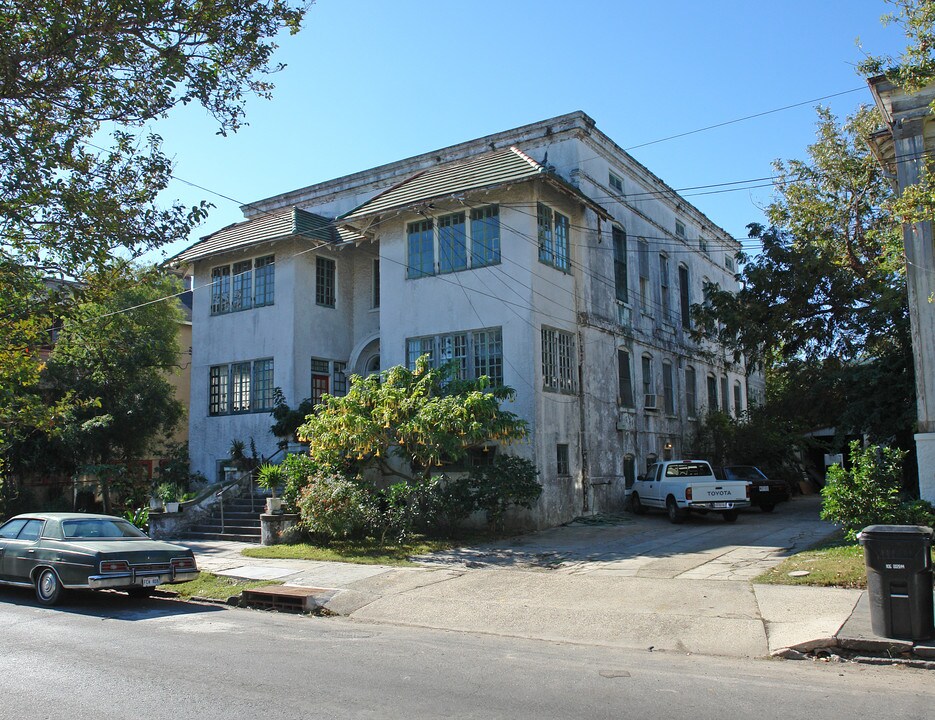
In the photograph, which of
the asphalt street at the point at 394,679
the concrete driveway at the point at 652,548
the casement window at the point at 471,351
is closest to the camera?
the asphalt street at the point at 394,679

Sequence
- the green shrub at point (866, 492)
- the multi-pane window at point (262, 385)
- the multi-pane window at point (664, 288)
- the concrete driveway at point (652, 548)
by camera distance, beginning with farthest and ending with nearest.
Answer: the multi-pane window at point (664, 288), the multi-pane window at point (262, 385), the concrete driveway at point (652, 548), the green shrub at point (866, 492)

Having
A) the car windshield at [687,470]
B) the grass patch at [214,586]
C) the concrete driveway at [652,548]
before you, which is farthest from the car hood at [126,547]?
the car windshield at [687,470]

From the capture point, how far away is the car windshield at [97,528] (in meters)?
11.9

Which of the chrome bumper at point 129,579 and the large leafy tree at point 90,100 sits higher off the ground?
the large leafy tree at point 90,100

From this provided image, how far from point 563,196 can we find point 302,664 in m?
15.9

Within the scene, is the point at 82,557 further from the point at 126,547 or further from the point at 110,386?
the point at 110,386

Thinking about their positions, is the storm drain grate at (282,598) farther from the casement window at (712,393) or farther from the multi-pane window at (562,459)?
the casement window at (712,393)

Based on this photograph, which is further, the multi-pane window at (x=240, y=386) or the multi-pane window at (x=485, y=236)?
the multi-pane window at (x=240, y=386)

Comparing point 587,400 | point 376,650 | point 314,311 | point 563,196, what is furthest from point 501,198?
point 376,650

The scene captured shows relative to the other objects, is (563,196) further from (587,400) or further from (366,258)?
(366,258)

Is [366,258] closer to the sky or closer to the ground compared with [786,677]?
closer to the sky

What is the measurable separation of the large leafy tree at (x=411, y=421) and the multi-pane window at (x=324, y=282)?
24.1 ft

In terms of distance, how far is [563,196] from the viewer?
20.8 metres

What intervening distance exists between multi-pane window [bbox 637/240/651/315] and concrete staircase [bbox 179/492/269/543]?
13.5m
